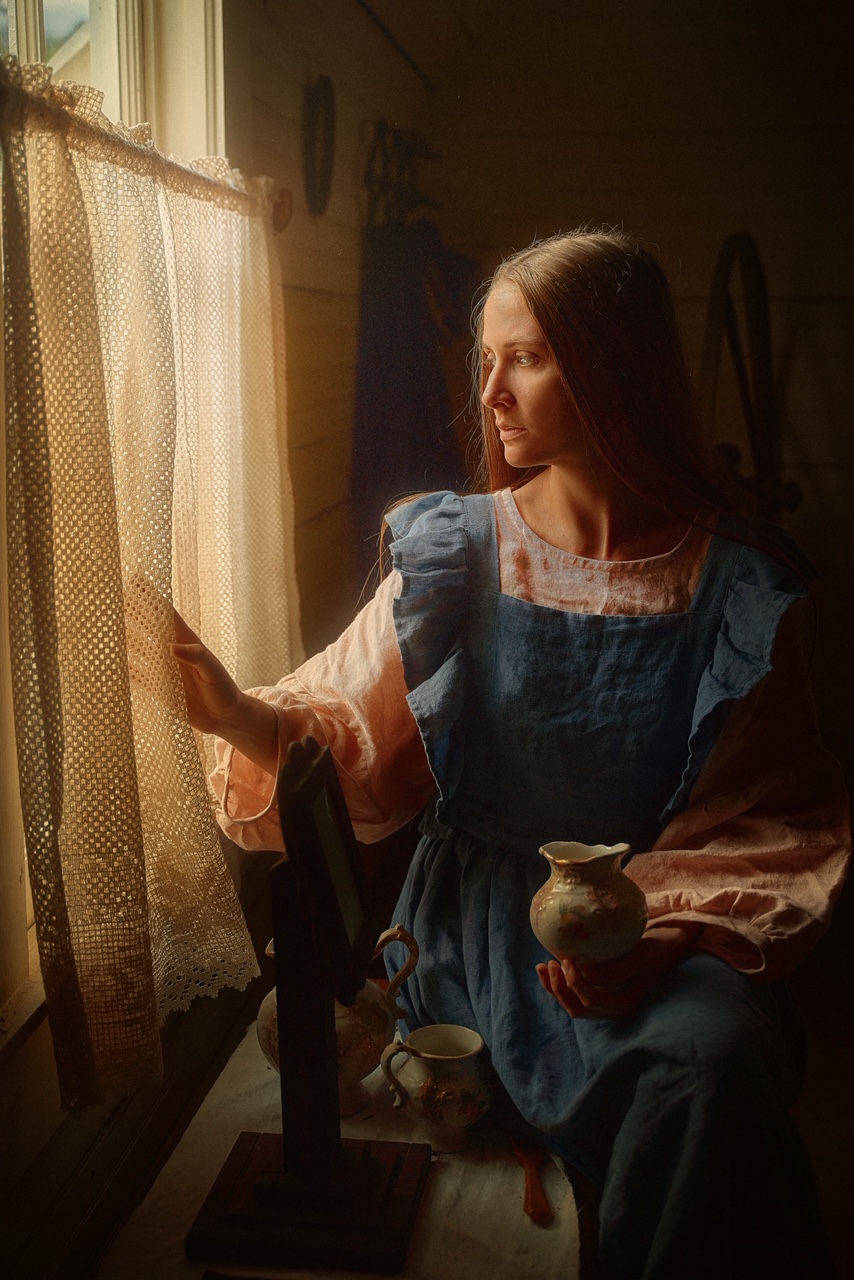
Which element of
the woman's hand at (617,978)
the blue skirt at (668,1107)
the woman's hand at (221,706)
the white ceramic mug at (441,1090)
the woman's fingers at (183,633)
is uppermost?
the woman's fingers at (183,633)

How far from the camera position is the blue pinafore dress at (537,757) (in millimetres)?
1104

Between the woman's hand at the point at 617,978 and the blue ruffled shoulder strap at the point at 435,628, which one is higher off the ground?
the blue ruffled shoulder strap at the point at 435,628

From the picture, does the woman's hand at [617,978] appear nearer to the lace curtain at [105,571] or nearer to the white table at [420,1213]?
the white table at [420,1213]

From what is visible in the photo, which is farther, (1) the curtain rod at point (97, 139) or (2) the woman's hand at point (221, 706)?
(2) the woman's hand at point (221, 706)

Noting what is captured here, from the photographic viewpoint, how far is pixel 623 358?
1.17 meters

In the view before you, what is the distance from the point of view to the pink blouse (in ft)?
3.55

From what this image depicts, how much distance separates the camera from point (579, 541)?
1246 millimetres

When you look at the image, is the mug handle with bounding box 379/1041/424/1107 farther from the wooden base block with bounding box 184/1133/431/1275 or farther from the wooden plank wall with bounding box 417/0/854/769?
the wooden plank wall with bounding box 417/0/854/769

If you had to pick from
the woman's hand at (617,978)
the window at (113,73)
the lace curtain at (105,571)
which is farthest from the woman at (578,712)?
the window at (113,73)

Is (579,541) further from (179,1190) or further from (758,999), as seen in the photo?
(179,1190)

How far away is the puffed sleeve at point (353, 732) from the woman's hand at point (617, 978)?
329 millimetres

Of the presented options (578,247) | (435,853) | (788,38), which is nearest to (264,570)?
(435,853)

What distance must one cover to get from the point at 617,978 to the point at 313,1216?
1.26ft

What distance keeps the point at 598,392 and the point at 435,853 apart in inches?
22.6
